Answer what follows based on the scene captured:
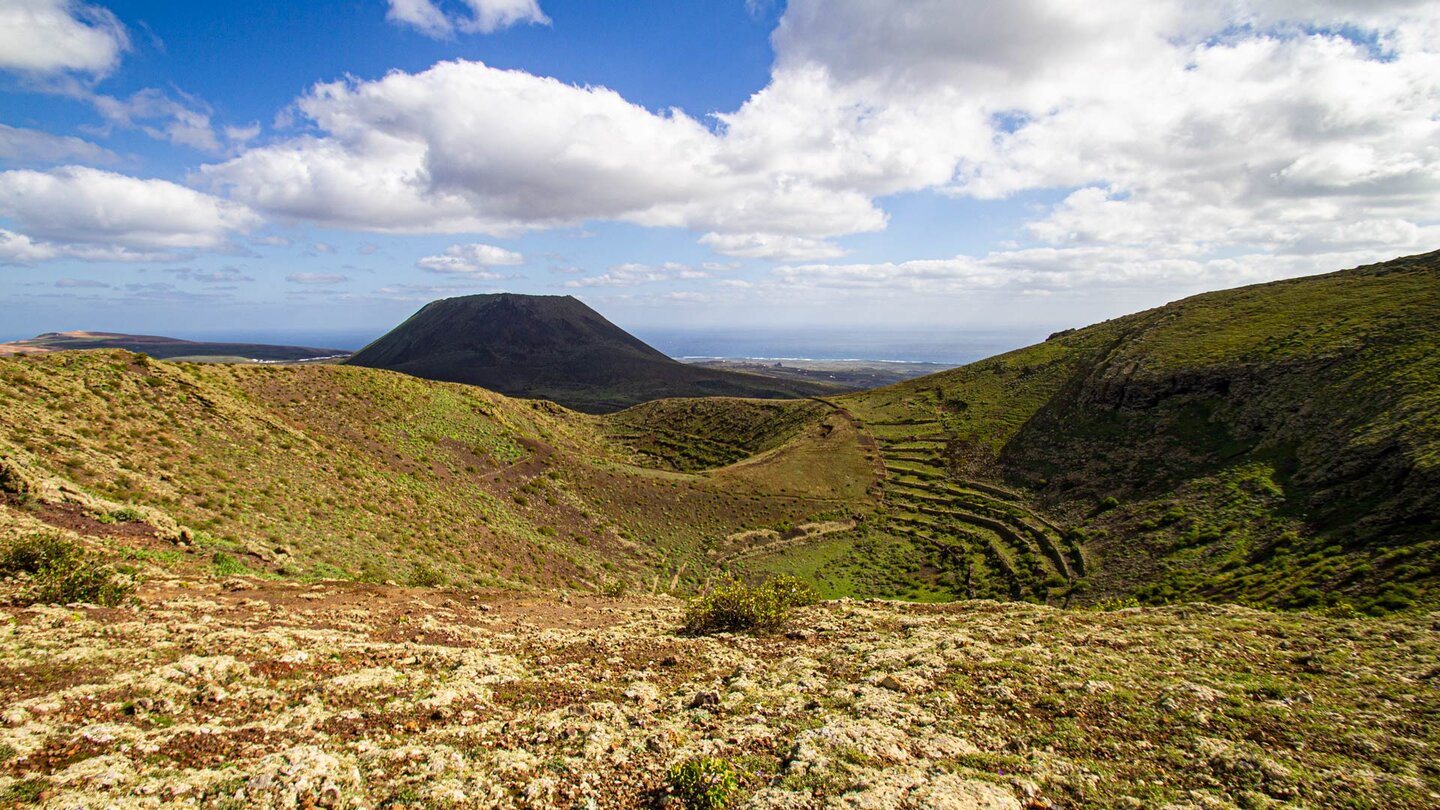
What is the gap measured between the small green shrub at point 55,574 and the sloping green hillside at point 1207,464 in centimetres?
4072

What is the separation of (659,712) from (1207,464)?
55.9 meters

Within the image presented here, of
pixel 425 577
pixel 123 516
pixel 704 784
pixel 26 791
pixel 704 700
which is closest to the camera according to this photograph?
pixel 26 791

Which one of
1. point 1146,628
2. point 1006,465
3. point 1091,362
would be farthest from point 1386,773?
point 1091,362

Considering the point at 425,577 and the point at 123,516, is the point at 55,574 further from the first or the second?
the point at 425,577

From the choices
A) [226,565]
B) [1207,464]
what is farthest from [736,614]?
[1207,464]

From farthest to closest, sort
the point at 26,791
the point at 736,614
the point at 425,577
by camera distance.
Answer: the point at 425,577, the point at 736,614, the point at 26,791

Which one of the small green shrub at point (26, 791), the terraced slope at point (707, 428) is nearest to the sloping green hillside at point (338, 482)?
the small green shrub at point (26, 791)

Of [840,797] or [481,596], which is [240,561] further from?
[840,797]

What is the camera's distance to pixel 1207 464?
154 feet

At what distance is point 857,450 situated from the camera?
76.9 meters

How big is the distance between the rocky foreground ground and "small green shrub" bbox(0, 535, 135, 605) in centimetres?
67

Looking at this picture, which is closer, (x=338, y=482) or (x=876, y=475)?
(x=338, y=482)

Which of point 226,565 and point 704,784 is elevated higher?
point 704,784

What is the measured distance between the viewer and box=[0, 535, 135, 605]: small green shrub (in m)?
11.9
